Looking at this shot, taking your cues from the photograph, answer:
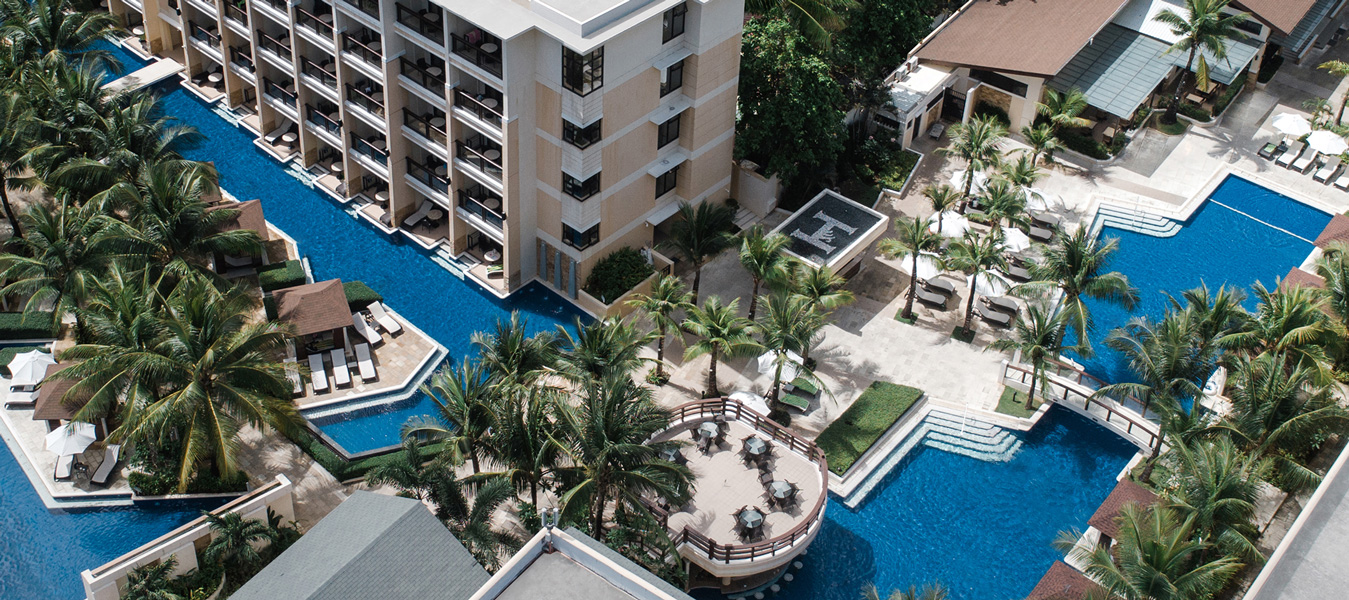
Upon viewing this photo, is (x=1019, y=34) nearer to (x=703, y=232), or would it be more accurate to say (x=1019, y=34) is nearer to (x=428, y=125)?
(x=703, y=232)

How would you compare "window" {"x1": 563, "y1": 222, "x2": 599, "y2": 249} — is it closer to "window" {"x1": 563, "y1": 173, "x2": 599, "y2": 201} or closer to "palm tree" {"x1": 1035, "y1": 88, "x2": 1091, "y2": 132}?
"window" {"x1": 563, "y1": 173, "x2": 599, "y2": 201}

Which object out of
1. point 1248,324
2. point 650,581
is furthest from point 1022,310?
point 650,581

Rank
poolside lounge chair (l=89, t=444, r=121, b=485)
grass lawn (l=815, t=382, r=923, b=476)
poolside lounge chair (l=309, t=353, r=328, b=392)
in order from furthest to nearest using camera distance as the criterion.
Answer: poolside lounge chair (l=309, t=353, r=328, b=392)
grass lawn (l=815, t=382, r=923, b=476)
poolside lounge chair (l=89, t=444, r=121, b=485)


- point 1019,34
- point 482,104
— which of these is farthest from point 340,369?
point 1019,34

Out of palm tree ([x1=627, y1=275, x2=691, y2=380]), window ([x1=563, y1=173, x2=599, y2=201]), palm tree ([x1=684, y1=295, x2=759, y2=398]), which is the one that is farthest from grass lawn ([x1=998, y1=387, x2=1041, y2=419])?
window ([x1=563, y1=173, x2=599, y2=201])

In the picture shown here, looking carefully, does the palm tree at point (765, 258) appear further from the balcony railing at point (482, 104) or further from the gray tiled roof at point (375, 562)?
the gray tiled roof at point (375, 562)

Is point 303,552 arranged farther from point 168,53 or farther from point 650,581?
point 168,53

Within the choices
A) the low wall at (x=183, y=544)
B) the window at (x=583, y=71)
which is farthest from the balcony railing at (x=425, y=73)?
the low wall at (x=183, y=544)
